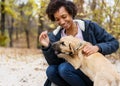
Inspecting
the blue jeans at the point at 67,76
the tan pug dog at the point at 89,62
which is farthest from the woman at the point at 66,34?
the tan pug dog at the point at 89,62

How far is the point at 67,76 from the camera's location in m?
4.84

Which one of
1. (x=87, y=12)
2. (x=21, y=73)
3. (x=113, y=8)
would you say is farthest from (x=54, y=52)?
(x=87, y=12)

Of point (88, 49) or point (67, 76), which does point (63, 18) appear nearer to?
point (88, 49)

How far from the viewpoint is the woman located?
15.7ft

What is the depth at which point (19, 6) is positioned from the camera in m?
25.2

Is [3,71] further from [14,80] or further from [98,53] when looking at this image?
[98,53]

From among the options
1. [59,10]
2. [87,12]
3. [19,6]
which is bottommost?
[19,6]

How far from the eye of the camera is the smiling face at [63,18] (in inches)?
185

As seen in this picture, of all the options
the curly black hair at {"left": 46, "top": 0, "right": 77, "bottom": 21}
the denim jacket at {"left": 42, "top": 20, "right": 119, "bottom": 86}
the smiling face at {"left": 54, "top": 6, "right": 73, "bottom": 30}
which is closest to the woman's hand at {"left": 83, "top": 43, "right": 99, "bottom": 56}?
the denim jacket at {"left": 42, "top": 20, "right": 119, "bottom": 86}

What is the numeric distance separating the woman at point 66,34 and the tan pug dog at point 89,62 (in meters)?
0.19

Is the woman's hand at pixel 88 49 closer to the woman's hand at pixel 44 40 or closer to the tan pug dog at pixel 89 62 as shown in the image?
the tan pug dog at pixel 89 62

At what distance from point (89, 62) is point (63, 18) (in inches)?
26.3

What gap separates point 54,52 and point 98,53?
1.98 ft

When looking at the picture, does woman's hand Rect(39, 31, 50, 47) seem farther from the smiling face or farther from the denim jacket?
the smiling face
